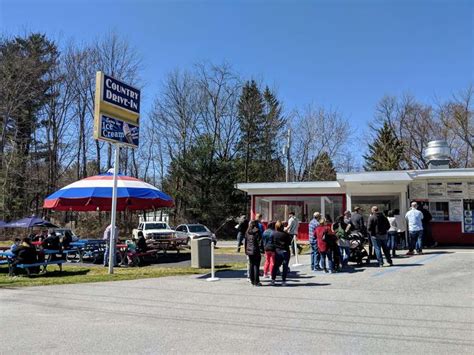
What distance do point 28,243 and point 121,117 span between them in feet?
15.5

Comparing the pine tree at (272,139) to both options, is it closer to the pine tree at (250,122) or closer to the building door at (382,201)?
the pine tree at (250,122)

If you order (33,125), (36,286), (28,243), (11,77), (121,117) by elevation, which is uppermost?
(11,77)

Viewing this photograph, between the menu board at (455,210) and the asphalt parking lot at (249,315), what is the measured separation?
9.13 metres

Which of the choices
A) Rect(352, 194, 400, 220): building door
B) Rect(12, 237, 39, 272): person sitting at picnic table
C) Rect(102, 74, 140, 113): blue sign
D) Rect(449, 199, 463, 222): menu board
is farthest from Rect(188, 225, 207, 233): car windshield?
Rect(12, 237, 39, 272): person sitting at picnic table

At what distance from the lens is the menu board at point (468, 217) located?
20297 mm

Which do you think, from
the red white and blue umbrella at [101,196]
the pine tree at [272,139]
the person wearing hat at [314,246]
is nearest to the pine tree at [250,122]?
the pine tree at [272,139]

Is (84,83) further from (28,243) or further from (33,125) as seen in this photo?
(28,243)

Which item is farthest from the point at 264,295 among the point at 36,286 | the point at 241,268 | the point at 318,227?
the point at 36,286

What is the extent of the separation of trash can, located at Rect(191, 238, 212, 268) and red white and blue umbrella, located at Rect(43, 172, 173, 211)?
263 cm

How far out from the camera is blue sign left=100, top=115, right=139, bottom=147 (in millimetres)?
13641

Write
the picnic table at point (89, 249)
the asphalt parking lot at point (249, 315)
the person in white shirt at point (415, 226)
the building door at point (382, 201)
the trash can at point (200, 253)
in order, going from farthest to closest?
the building door at point (382, 201)
the picnic table at point (89, 249)
the person in white shirt at point (415, 226)
the trash can at point (200, 253)
the asphalt parking lot at point (249, 315)

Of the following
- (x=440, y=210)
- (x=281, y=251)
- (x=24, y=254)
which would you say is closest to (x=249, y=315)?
(x=281, y=251)

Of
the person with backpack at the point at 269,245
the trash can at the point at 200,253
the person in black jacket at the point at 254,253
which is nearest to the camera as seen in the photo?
the person in black jacket at the point at 254,253

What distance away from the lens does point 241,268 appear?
1457cm
